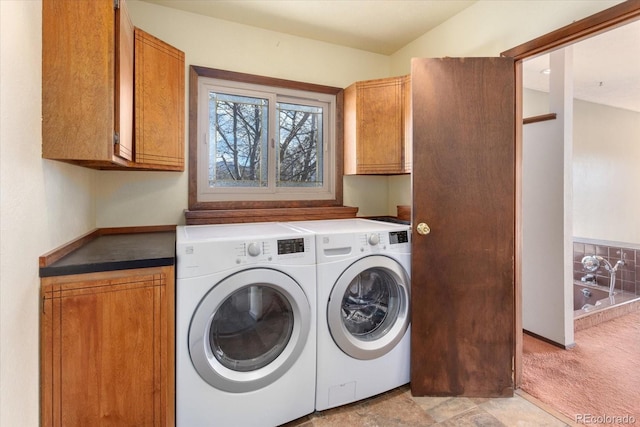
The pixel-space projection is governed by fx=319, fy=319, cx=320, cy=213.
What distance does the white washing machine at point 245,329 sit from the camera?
1384 mm

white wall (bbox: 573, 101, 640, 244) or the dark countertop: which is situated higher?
white wall (bbox: 573, 101, 640, 244)

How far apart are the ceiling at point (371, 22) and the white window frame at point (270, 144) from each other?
438mm

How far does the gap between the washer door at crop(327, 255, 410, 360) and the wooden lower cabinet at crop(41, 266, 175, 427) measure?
796 mm

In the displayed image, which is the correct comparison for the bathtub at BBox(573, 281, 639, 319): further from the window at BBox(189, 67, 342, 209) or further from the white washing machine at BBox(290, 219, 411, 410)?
the window at BBox(189, 67, 342, 209)

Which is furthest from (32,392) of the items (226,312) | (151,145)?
(151,145)

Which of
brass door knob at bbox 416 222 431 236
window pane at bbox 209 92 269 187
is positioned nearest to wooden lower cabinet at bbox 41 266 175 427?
window pane at bbox 209 92 269 187

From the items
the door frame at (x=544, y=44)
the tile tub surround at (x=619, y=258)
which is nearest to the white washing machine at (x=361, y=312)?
the door frame at (x=544, y=44)

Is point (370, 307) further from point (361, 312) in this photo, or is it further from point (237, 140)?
point (237, 140)

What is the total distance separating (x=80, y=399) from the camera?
1.22 meters

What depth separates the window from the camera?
2.28m

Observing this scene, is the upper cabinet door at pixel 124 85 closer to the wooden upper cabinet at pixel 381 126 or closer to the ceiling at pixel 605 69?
the wooden upper cabinet at pixel 381 126

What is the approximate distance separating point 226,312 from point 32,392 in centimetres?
70

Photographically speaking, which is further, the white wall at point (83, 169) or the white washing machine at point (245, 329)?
the white washing machine at point (245, 329)

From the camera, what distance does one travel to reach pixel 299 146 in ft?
8.62
